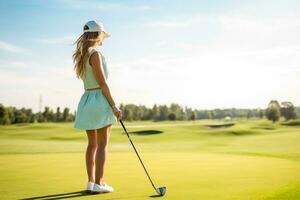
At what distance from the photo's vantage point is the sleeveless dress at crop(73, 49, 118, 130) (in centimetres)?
560

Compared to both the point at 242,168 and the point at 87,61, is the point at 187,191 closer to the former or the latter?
the point at 87,61

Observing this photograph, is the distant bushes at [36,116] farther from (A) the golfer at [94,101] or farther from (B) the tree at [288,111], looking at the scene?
(A) the golfer at [94,101]

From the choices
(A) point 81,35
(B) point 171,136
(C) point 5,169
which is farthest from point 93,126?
(B) point 171,136

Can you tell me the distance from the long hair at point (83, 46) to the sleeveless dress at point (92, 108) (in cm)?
8

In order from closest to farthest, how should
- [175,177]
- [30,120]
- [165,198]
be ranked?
[165,198] → [175,177] → [30,120]

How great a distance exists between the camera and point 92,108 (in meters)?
5.62

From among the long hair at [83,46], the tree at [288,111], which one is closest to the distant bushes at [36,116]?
the tree at [288,111]

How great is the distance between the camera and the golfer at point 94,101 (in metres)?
5.60

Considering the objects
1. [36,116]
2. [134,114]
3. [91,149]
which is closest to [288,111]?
[134,114]

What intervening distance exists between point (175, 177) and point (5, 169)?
350cm

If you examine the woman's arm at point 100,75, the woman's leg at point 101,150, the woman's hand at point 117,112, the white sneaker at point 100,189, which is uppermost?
the woman's arm at point 100,75

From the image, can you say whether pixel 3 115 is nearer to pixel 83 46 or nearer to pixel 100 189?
pixel 83 46

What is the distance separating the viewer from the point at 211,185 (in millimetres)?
5633

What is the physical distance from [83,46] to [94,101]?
2.69 ft
